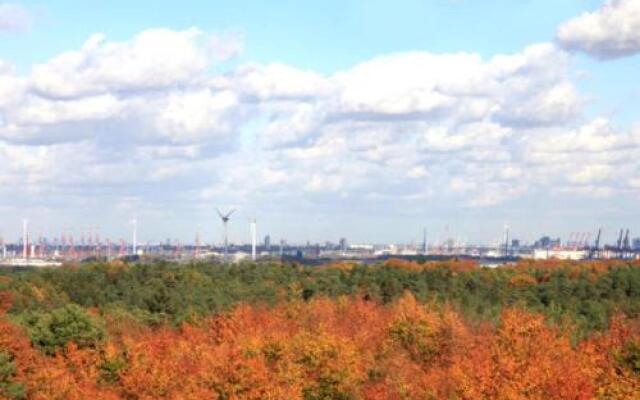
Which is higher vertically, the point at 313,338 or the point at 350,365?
the point at 313,338

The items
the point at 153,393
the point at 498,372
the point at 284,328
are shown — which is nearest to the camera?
the point at 498,372

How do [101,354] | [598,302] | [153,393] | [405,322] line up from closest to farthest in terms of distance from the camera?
1. [153,393]
2. [101,354]
3. [405,322]
4. [598,302]

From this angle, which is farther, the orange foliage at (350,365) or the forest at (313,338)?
the forest at (313,338)

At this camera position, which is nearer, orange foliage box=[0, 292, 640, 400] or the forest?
orange foliage box=[0, 292, 640, 400]

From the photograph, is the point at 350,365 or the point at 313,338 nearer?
the point at 350,365

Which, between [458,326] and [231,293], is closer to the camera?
[458,326]

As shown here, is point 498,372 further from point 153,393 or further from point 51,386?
point 51,386

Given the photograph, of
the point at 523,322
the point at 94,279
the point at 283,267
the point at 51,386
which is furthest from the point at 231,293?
the point at 51,386
